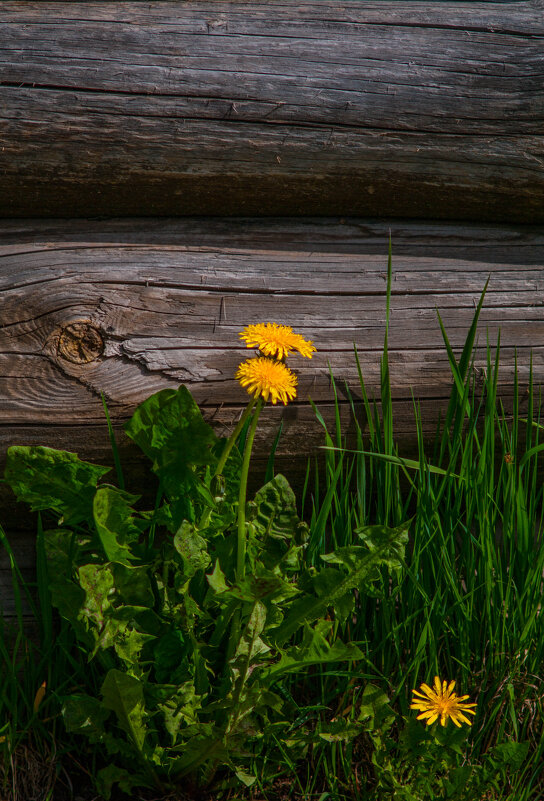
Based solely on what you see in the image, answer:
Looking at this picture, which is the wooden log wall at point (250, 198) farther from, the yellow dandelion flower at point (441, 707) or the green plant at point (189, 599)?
the yellow dandelion flower at point (441, 707)

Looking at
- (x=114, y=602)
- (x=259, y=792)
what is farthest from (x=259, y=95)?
(x=259, y=792)

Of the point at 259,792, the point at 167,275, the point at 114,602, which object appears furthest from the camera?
the point at 167,275

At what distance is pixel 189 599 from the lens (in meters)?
1.49

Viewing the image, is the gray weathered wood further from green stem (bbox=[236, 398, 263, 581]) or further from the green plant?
green stem (bbox=[236, 398, 263, 581])

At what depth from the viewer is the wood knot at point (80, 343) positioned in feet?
5.83

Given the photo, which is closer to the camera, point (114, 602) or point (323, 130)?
point (114, 602)

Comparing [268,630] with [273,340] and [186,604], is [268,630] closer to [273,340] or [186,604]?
[186,604]

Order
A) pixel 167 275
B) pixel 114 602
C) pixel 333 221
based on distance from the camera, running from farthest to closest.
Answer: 1. pixel 333 221
2. pixel 167 275
3. pixel 114 602

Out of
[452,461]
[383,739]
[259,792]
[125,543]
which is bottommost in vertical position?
[259,792]

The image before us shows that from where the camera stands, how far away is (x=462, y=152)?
1984 millimetres

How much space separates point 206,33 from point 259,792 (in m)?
2.14

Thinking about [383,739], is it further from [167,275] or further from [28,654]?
[167,275]

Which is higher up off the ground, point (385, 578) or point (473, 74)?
point (473, 74)

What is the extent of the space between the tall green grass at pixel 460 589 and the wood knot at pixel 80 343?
665 mm
